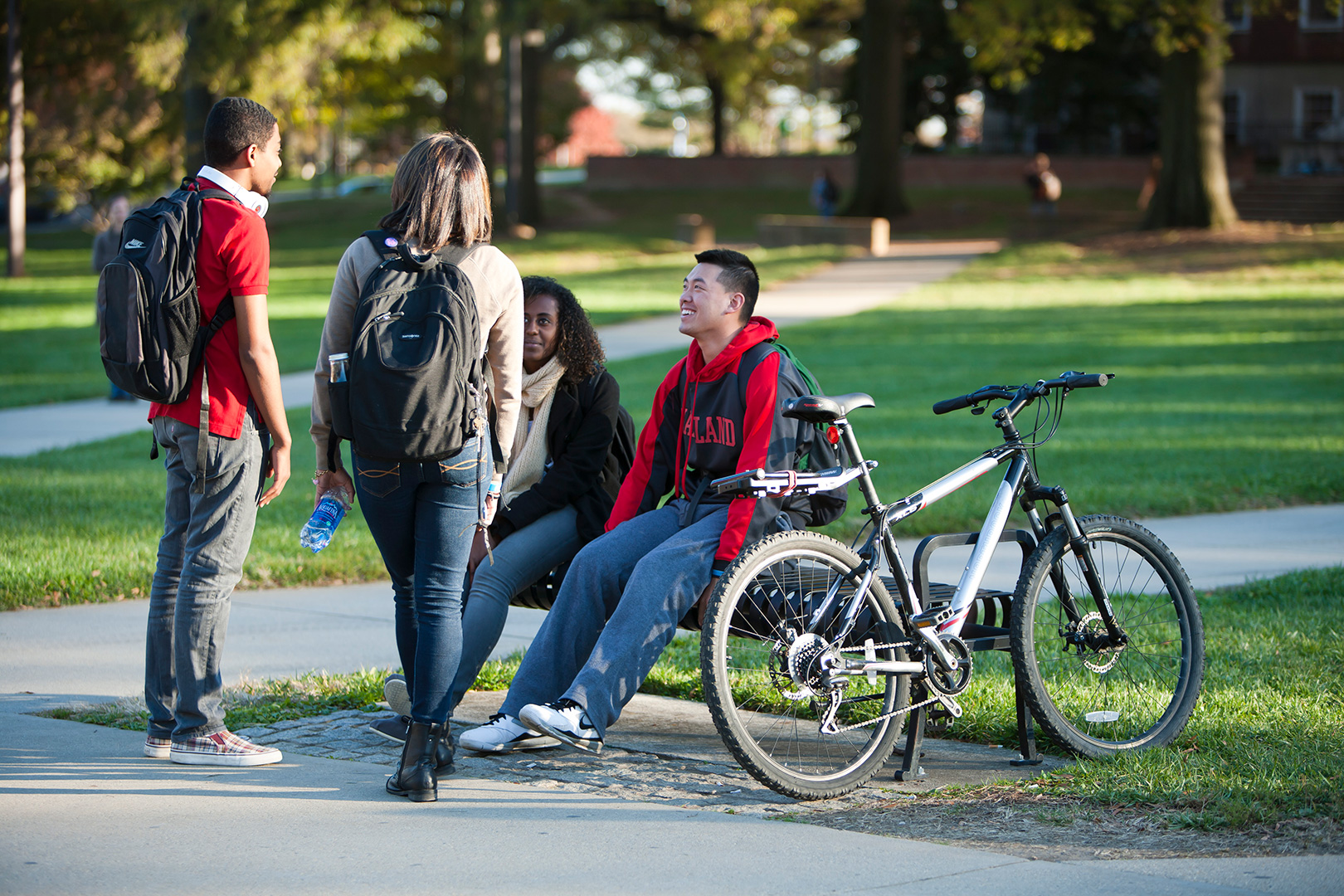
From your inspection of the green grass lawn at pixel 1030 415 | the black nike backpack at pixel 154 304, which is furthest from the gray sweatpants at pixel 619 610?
the green grass lawn at pixel 1030 415

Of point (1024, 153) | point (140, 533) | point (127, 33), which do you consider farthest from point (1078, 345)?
point (1024, 153)

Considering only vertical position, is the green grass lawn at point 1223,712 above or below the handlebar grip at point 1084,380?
below

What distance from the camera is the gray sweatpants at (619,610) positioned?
4.25 m

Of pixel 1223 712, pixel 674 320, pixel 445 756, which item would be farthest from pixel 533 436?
pixel 674 320

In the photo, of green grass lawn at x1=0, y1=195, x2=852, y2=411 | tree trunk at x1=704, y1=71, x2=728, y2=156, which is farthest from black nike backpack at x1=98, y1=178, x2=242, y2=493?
tree trunk at x1=704, y1=71, x2=728, y2=156

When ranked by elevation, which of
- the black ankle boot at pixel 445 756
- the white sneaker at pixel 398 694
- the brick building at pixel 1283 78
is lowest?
the black ankle boot at pixel 445 756

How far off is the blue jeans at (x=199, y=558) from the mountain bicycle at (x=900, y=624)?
4.91ft

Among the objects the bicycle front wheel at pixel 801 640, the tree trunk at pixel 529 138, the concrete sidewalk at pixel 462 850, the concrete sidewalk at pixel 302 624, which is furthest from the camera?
the tree trunk at pixel 529 138

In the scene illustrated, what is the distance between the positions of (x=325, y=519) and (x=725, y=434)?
1.29m

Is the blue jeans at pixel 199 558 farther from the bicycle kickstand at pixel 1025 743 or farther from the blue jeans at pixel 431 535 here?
the bicycle kickstand at pixel 1025 743

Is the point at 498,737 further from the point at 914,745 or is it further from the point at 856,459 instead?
the point at 856,459

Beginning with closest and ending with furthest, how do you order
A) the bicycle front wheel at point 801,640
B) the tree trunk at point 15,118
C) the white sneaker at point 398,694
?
1. the bicycle front wheel at point 801,640
2. the white sneaker at point 398,694
3. the tree trunk at point 15,118

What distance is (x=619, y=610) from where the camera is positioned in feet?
14.2

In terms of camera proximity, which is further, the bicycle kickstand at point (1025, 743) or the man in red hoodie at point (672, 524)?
the bicycle kickstand at point (1025, 743)
